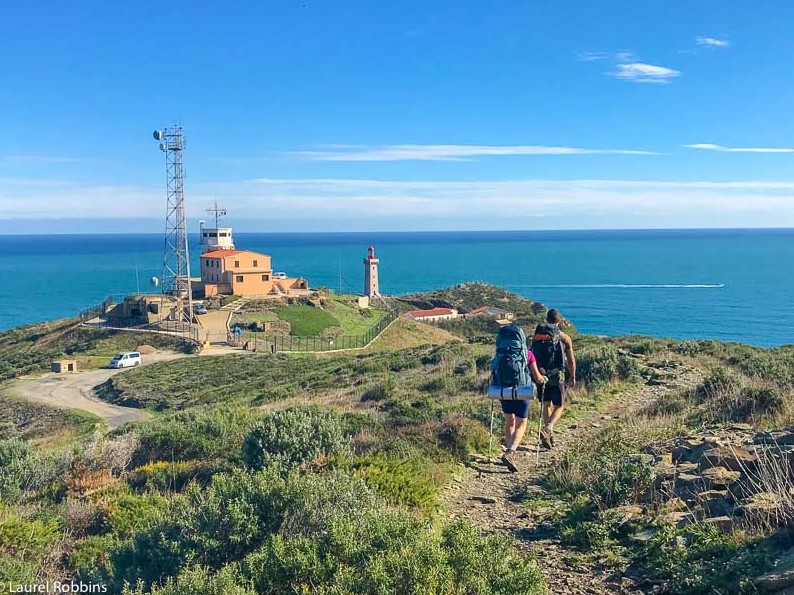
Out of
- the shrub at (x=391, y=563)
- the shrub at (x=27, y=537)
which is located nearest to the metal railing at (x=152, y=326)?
the shrub at (x=27, y=537)

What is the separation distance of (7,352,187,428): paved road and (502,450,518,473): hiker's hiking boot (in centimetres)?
1807

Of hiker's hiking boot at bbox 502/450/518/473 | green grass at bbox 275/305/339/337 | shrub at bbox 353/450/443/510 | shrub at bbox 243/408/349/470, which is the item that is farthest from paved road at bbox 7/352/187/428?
hiker's hiking boot at bbox 502/450/518/473

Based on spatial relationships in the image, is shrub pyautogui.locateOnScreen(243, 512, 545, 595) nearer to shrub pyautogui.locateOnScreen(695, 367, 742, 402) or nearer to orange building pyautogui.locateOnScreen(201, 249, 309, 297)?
shrub pyautogui.locateOnScreen(695, 367, 742, 402)

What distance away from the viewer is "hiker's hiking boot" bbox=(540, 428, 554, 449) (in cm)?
855

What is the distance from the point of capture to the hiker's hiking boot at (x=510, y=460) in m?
7.52

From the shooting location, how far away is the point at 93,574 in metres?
5.04

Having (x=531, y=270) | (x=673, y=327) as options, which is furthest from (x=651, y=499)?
(x=531, y=270)

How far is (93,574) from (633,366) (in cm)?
1182

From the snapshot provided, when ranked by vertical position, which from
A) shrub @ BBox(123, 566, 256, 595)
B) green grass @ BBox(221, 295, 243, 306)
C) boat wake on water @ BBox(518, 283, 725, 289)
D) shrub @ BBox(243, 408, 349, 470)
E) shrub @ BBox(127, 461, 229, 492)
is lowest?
boat wake on water @ BBox(518, 283, 725, 289)

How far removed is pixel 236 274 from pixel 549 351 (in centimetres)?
4280

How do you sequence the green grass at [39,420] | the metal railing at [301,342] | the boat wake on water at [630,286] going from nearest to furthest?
the green grass at [39,420] → the metal railing at [301,342] → the boat wake on water at [630,286]

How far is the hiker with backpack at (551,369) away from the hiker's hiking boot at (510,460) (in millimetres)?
963

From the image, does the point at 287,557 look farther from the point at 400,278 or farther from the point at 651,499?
the point at 400,278

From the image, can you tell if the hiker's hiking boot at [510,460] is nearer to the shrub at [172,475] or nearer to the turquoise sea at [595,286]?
the shrub at [172,475]
